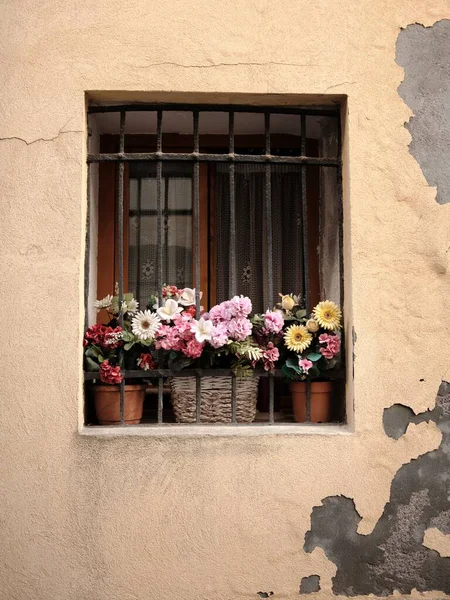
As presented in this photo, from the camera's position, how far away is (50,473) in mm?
3182

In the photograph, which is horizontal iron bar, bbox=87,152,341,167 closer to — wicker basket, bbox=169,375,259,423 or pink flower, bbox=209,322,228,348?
pink flower, bbox=209,322,228,348

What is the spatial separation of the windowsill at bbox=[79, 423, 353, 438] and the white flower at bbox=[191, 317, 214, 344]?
0.45 metres

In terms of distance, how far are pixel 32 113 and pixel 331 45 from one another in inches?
60.9

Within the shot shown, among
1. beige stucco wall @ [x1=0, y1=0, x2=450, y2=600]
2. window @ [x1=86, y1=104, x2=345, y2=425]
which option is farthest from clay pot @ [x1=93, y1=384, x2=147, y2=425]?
window @ [x1=86, y1=104, x2=345, y2=425]

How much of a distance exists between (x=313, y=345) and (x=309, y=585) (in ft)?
3.82

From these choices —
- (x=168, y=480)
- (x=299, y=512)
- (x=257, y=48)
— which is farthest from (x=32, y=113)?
(x=299, y=512)

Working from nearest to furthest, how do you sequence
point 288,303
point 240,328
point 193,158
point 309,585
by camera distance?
point 309,585 < point 240,328 < point 193,158 < point 288,303

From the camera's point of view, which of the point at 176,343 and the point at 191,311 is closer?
the point at 176,343

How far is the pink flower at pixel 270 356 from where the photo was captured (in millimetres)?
3344

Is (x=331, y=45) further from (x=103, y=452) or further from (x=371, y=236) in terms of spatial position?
(x=103, y=452)

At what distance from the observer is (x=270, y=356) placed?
132 inches

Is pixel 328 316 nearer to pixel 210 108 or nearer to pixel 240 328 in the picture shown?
pixel 240 328

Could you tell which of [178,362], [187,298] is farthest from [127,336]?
[187,298]

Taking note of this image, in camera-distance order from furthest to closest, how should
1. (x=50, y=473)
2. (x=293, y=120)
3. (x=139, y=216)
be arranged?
1. (x=139, y=216)
2. (x=293, y=120)
3. (x=50, y=473)
